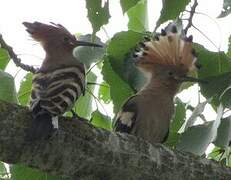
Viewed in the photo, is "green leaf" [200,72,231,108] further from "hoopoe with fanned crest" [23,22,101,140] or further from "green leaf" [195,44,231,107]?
"hoopoe with fanned crest" [23,22,101,140]

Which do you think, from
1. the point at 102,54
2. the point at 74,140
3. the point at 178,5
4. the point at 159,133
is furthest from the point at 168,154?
the point at 159,133

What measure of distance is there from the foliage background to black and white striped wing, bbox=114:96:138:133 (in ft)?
1.01

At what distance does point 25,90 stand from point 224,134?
1.03 meters

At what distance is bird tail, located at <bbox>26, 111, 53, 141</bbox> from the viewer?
2035 mm

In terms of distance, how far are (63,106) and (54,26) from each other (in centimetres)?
119

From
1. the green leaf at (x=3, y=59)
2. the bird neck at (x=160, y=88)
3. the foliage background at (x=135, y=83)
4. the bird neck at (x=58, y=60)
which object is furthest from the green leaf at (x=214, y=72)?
the bird neck at (x=160, y=88)

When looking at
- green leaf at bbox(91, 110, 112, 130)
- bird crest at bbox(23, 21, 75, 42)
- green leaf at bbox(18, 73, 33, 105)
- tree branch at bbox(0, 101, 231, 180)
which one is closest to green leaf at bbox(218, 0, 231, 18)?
tree branch at bbox(0, 101, 231, 180)

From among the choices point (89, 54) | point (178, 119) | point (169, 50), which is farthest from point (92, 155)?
point (169, 50)

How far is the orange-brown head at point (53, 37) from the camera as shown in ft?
11.4

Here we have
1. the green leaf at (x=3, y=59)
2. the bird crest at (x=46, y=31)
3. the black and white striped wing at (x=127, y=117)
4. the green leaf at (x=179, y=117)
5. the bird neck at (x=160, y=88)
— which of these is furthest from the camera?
the bird neck at (x=160, y=88)

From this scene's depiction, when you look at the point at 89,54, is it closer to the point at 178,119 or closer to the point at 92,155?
the point at 178,119

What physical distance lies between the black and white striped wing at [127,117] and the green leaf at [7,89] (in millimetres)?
999

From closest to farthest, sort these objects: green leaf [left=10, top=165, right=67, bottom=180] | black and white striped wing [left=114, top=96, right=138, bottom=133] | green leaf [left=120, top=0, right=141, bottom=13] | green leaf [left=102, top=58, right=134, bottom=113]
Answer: green leaf [left=120, top=0, right=141, bottom=13], green leaf [left=10, top=165, right=67, bottom=180], green leaf [left=102, top=58, right=134, bottom=113], black and white striped wing [left=114, top=96, right=138, bottom=133]

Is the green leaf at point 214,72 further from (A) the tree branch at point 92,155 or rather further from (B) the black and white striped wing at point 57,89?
(B) the black and white striped wing at point 57,89
